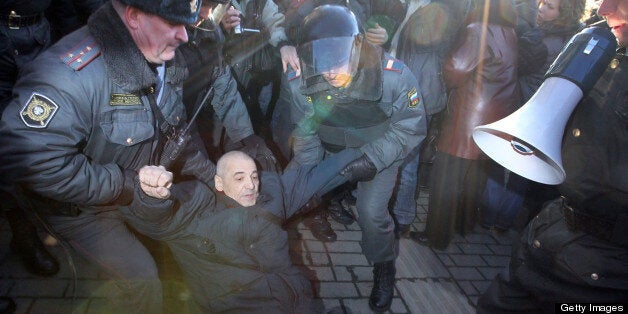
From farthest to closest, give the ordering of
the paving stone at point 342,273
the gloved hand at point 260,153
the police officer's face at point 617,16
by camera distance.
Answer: the paving stone at point 342,273, the gloved hand at point 260,153, the police officer's face at point 617,16

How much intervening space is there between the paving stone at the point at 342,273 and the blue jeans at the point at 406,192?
966mm

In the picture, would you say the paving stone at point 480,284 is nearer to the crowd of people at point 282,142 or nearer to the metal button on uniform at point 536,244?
the crowd of people at point 282,142

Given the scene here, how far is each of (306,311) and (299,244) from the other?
1416 millimetres

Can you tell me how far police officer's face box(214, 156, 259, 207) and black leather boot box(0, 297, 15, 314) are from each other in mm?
1730

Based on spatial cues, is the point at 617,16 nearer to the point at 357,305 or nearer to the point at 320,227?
the point at 357,305

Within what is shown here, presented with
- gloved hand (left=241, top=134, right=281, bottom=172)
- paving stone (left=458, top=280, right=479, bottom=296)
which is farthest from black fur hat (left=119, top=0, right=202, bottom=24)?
paving stone (left=458, top=280, right=479, bottom=296)

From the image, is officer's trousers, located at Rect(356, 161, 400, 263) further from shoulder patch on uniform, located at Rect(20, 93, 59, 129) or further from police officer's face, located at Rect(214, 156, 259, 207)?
shoulder patch on uniform, located at Rect(20, 93, 59, 129)

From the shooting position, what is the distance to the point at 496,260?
4.07 m

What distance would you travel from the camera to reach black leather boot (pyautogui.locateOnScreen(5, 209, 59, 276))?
289cm

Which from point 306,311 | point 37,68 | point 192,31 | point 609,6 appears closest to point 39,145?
point 37,68

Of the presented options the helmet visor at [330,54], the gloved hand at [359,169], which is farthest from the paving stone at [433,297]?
the helmet visor at [330,54]

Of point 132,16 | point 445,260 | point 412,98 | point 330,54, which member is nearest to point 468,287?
point 445,260

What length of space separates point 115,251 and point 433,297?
104 inches

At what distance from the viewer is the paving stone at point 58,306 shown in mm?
2688
